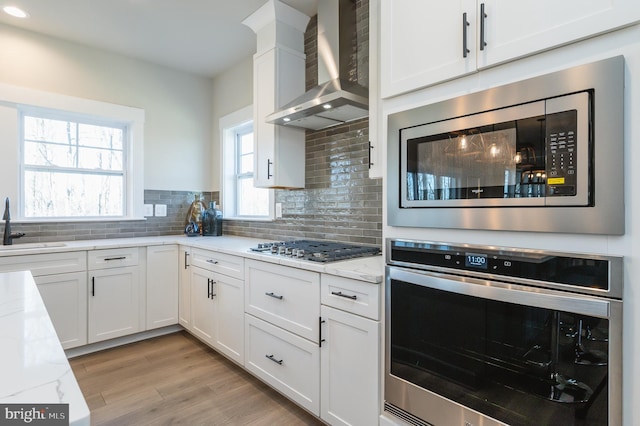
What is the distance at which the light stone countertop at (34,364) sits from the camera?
532mm

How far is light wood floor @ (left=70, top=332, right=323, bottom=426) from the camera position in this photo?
2045 mm

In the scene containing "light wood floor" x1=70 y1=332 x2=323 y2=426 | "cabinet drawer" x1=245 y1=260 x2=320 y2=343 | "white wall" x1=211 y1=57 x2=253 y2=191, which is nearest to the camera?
→ "cabinet drawer" x1=245 y1=260 x2=320 y2=343

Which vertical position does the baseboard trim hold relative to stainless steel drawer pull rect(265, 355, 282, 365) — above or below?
below

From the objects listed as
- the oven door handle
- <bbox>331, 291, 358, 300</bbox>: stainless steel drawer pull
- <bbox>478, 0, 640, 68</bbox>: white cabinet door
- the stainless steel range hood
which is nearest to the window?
the stainless steel range hood

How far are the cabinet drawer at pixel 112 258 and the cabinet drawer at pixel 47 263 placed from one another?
6 centimetres

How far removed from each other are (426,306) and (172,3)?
2.81 meters

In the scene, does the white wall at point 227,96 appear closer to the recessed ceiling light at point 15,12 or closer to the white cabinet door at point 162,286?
the white cabinet door at point 162,286

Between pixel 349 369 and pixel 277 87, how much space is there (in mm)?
2124

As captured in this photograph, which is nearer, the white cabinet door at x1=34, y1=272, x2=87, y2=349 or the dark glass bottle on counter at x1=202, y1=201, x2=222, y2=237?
the white cabinet door at x1=34, y1=272, x2=87, y2=349

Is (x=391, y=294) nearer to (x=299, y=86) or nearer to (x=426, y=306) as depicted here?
(x=426, y=306)

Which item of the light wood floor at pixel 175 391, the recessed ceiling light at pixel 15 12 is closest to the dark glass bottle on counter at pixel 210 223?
the light wood floor at pixel 175 391

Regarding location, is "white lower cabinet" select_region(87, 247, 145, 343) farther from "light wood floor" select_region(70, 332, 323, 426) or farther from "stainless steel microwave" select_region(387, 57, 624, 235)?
"stainless steel microwave" select_region(387, 57, 624, 235)

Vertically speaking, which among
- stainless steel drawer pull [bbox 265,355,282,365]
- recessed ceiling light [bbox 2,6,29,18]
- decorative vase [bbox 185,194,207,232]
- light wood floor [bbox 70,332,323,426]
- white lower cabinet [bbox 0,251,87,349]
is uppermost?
recessed ceiling light [bbox 2,6,29,18]

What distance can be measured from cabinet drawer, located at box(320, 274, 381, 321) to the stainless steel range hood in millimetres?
1108
